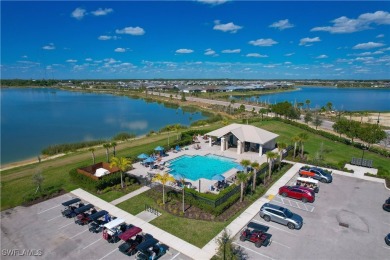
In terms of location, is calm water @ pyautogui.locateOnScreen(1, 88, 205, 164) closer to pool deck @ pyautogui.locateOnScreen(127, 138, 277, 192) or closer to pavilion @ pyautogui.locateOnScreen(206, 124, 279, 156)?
pool deck @ pyautogui.locateOnScreen(127, 138, 277, 192)

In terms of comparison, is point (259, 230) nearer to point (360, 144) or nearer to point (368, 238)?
point (368, 238)

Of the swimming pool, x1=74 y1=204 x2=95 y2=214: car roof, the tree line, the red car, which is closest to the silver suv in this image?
the red car

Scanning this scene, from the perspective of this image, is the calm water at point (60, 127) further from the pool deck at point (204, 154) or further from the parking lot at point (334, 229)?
→ the parking lot at point (334, 229)

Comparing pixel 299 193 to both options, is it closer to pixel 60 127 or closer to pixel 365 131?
pixel 365 131

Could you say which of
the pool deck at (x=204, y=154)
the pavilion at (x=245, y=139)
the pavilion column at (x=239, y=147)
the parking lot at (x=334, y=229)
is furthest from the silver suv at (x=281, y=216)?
the pavilion column at (x=239, y=147)

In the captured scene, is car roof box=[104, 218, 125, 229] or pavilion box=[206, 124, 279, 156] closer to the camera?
car roof box=[104, 218, 125, 229]
